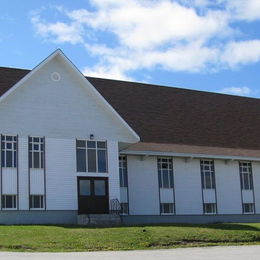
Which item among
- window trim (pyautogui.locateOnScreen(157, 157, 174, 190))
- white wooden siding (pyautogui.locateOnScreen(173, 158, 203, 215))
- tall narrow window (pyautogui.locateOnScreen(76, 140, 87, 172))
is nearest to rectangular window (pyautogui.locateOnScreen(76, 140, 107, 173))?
tall narrow window (pyautogui.locateOnScreen(76, 140, 87, 172))

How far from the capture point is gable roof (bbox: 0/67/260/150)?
3741 centimetres

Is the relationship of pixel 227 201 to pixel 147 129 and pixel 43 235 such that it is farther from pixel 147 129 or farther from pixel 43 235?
pixel 43 235

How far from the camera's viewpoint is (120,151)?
34.1 m

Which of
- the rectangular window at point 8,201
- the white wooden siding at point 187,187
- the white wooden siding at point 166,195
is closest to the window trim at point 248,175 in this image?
the white wooden siding at point 187,187

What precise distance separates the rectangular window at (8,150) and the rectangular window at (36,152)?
83 centimetres

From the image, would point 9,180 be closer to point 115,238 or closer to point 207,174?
point 115,238

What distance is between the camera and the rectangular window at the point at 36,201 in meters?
29.5

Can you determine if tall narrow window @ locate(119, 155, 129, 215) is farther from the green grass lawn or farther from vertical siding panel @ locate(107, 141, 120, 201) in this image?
the green grass lawn

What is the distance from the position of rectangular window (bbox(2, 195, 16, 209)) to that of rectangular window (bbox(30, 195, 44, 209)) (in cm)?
91

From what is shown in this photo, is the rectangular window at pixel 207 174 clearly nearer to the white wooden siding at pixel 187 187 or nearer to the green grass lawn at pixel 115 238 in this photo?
the white wooden siding at pixel 187 187

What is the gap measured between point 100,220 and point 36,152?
191 inches

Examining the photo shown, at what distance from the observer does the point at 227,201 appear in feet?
124

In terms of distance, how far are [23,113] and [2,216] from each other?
531cm

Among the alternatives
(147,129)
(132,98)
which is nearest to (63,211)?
(147,129)
